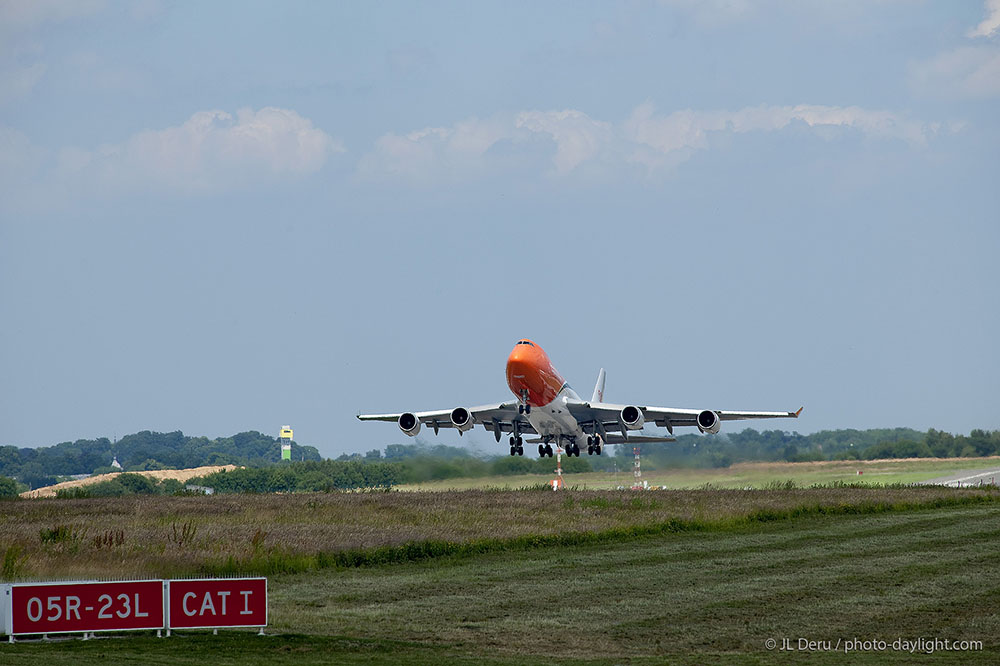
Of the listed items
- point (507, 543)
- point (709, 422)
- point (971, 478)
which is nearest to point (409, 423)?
point (709, 422)

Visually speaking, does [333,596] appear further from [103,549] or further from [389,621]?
[103,549]

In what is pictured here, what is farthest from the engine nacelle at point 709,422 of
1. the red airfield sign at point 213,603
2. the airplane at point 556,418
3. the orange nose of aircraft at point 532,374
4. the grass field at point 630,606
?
the red airfield sign at point 213,603

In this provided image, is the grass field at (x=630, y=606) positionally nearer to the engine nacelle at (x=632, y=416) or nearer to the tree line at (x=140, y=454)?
the engine nacelle at (x=632, y=416)

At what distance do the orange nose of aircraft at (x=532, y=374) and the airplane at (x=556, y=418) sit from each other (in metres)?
0.04

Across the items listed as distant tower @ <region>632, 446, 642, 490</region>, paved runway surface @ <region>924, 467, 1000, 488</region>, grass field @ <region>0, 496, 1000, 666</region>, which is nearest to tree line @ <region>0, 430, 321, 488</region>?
→ distant tower @ <region>632, 446, 642, 490</region>

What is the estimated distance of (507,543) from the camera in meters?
30.0

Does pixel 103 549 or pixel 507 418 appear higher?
pixel 507 418

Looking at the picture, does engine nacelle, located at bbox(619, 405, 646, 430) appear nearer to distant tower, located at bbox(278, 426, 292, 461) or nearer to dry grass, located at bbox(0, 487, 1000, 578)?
dry grass, located at bbox(0, 487, 1000, 578)

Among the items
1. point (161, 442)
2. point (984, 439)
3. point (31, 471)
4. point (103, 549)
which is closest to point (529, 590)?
point (103, 549)

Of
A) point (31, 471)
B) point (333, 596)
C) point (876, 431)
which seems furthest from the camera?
point (31, 471)

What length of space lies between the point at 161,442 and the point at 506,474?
265ft

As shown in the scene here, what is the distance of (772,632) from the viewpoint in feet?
59.9

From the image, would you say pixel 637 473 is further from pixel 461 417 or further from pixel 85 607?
pixel 85 607

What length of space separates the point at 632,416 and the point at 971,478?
21.9 metres
